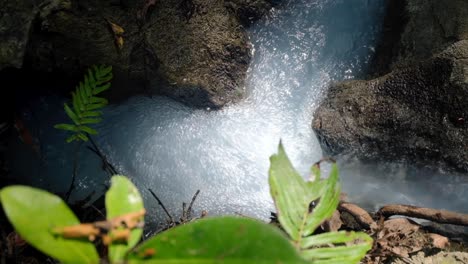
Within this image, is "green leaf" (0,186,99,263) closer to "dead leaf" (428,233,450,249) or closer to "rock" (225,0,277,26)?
"dead leaf" (428,233,450,249)

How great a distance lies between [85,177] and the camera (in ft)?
8.71

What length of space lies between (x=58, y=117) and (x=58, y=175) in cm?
47

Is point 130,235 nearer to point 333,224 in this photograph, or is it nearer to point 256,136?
point 333,224

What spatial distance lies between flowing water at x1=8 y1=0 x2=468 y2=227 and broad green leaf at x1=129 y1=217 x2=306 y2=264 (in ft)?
6.17

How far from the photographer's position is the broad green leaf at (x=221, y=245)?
737mm

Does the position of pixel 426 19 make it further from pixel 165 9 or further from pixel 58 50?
pixel 58 50

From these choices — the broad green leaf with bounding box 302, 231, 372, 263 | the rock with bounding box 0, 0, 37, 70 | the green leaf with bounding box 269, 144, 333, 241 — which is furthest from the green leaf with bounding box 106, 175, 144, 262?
the rock with bounding box 0, 0, 37, 70

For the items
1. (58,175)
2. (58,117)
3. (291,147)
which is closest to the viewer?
(58,175)

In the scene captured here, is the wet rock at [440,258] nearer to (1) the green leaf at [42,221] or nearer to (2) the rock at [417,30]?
(1) the green leaf at [42,221]

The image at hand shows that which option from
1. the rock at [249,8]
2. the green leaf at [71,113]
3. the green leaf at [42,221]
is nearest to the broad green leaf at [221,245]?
the green leaf at [42,221]

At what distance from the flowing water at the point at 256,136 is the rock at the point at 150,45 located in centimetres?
17

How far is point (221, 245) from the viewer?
0.77 m

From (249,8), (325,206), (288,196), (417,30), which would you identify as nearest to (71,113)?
(288,196)

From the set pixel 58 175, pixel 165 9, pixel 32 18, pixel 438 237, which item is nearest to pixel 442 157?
pixel 438 237
